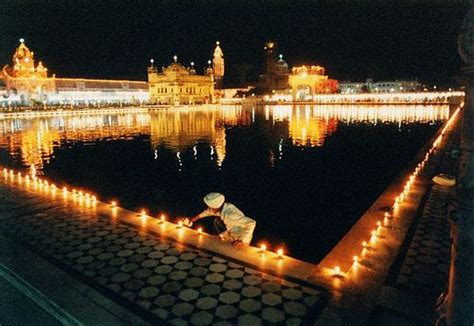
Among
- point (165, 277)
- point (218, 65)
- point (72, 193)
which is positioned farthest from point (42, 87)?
point (165, 277)

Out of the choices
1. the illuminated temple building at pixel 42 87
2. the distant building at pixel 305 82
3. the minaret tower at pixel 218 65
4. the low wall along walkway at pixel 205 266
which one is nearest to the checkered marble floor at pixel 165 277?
the low wall along walkway at pixel 205 266

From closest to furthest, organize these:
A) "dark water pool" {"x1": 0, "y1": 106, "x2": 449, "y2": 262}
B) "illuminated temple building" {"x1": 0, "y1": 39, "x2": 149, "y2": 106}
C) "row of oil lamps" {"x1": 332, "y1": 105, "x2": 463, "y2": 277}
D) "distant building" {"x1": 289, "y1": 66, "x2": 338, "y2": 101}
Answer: "row of oil lamps" {"x1": 332, "y1": 105, "x2": 463, "y2": 277}
"dark water pool" {"x1": 0, "y1": 106, "x2": 449, "y2": 262}
"illuminated temple building" {"x1": 0, "y1": 39, "x2": 149, "y2": 106}
"distant building" {"x1": 289, "y1": 66, "x2": 338, "y2": 101}

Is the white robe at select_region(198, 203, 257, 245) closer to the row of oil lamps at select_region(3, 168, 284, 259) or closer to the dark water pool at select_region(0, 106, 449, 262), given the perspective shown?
the row of oil lamps at select_region(3, 168, 284, 259)

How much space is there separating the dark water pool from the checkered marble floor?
2162 millimetres

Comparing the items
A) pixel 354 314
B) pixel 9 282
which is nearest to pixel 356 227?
pixel 354 314

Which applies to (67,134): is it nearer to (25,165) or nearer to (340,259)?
(25,165)

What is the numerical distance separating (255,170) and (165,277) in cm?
898

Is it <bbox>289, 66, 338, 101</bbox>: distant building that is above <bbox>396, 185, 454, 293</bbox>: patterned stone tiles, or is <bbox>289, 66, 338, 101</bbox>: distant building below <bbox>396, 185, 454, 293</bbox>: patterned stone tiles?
above

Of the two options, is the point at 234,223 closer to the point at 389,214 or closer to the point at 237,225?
the point at 237,225

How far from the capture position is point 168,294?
194 inches

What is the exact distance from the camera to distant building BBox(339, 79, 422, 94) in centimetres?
11031

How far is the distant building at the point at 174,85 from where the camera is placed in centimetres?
8200

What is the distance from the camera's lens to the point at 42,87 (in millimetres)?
60312

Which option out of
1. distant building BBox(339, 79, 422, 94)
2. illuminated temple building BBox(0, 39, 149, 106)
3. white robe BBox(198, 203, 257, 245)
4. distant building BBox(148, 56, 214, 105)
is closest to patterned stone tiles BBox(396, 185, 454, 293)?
white robe BBox(198, 203, 257, 245)
